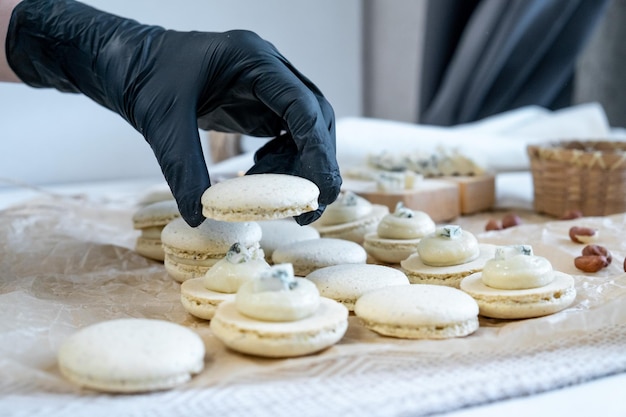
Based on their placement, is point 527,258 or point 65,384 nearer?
point 65,384

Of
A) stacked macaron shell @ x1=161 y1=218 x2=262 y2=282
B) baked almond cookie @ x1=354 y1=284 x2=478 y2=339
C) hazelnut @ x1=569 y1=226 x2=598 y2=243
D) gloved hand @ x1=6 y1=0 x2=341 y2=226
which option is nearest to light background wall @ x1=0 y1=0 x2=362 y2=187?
gloved hand @ x1=6 y1=0 x2=341 y2=226

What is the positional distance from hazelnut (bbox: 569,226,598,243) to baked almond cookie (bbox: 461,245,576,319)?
0.45 metres

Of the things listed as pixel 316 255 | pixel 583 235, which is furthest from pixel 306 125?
pixel 583 235

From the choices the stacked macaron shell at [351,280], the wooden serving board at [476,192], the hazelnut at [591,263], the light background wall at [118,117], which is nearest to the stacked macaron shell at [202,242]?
the stacked macaron shell at [351,280]

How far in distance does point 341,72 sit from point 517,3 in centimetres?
118

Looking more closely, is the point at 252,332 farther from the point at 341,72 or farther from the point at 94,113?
the point at 341,72

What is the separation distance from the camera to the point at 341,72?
4.62 meters

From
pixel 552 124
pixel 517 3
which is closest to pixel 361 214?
pixel 552 124

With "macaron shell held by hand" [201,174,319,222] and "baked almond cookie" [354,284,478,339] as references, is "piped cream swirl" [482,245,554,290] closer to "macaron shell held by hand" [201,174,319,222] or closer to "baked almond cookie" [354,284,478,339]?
"baked almond cookie" [354,284,478,339]

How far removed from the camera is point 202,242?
1.58 meters

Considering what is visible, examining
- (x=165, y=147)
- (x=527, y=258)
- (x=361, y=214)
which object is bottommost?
(x=361, y=214)

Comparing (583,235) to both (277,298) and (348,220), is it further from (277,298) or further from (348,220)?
(277,298)

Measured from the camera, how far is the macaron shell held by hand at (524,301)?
1368mm

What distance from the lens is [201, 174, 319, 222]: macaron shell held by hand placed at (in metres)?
1.35
